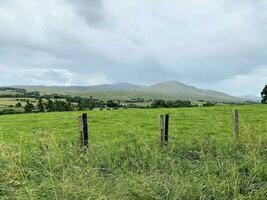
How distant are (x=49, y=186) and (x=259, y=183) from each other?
5535 mm

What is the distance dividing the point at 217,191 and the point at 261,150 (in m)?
5.62

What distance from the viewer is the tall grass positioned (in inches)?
407

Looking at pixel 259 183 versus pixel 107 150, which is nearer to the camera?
pixel 259 183

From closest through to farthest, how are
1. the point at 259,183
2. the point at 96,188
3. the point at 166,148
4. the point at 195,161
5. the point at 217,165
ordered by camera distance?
the point at 96,188 → the point at 259,183 → the point at 217,165 → the point at 195,161 → the point at 166,148

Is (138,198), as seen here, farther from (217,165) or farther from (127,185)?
(217,165)

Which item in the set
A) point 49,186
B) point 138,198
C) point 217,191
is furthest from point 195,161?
point 49,186

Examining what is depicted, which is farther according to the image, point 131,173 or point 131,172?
point 131,172

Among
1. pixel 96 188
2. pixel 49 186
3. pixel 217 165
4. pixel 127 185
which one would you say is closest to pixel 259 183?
pixel 217 165

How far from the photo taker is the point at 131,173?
38.4 feet

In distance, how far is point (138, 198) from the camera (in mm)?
10570

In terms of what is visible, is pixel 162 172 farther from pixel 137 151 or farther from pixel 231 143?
pixel 231 143

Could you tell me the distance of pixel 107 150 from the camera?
50.6 feet

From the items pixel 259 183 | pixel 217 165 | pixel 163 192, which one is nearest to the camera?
pixel 163 192

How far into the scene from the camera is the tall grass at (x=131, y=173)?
10.3 metres
